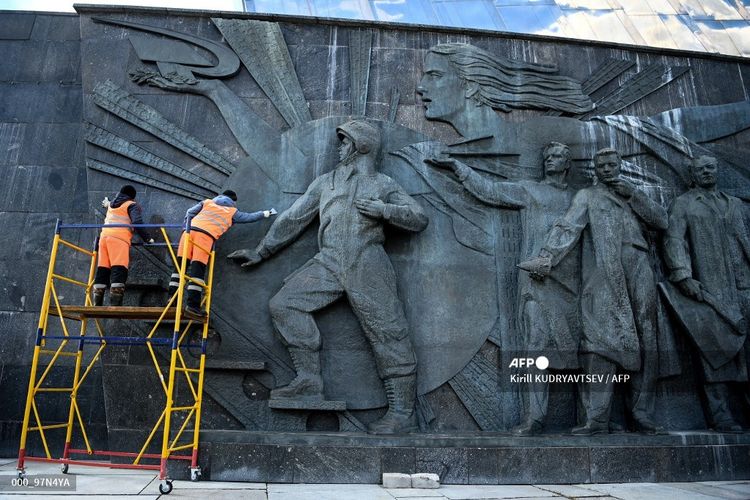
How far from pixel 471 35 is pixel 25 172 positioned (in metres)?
6.94

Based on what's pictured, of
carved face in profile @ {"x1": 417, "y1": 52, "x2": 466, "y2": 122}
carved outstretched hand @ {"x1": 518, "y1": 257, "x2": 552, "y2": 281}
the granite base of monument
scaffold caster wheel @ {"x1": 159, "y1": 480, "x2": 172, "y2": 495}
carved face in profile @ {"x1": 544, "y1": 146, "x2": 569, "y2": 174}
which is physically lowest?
scaffold caster wheel @ {"x1": 159, "y1": 480, "x2": 172, "y2": 495}

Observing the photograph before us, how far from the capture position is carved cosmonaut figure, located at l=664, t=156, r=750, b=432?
7039 mm

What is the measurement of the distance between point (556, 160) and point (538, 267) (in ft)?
5.32

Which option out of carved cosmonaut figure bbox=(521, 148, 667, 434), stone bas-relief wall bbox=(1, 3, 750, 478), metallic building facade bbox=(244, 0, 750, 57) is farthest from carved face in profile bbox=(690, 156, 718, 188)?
metallic building facade bbox=(244, 0, 750, 57)

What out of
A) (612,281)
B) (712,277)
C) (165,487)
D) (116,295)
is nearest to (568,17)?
(712,277)

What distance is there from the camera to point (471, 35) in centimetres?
834

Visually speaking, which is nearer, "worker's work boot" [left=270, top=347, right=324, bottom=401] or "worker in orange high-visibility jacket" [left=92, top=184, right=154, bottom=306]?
"worker in orange high-visibility jacket" [left=92, top=184, right=154, bottom=306]

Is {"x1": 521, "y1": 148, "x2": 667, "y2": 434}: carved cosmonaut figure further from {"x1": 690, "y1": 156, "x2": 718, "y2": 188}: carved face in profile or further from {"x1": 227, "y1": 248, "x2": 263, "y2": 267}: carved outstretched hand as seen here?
{"x1": 227, "y1": 248, "x2": 263, "y2": 267}: carved outstretched hand

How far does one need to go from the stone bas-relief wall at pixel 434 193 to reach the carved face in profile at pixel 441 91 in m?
0.03

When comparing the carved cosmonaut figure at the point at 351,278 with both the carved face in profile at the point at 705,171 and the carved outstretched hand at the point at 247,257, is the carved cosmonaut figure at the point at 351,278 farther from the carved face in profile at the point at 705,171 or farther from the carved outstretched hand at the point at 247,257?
the carved face in profile at the point at 705,171

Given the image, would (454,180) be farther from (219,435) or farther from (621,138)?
(219,435)

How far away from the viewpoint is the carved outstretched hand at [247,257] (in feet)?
22.6

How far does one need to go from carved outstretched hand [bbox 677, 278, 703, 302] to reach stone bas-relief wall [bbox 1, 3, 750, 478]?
4.3 inches

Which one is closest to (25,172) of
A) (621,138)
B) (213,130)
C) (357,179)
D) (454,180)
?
(213,130)
